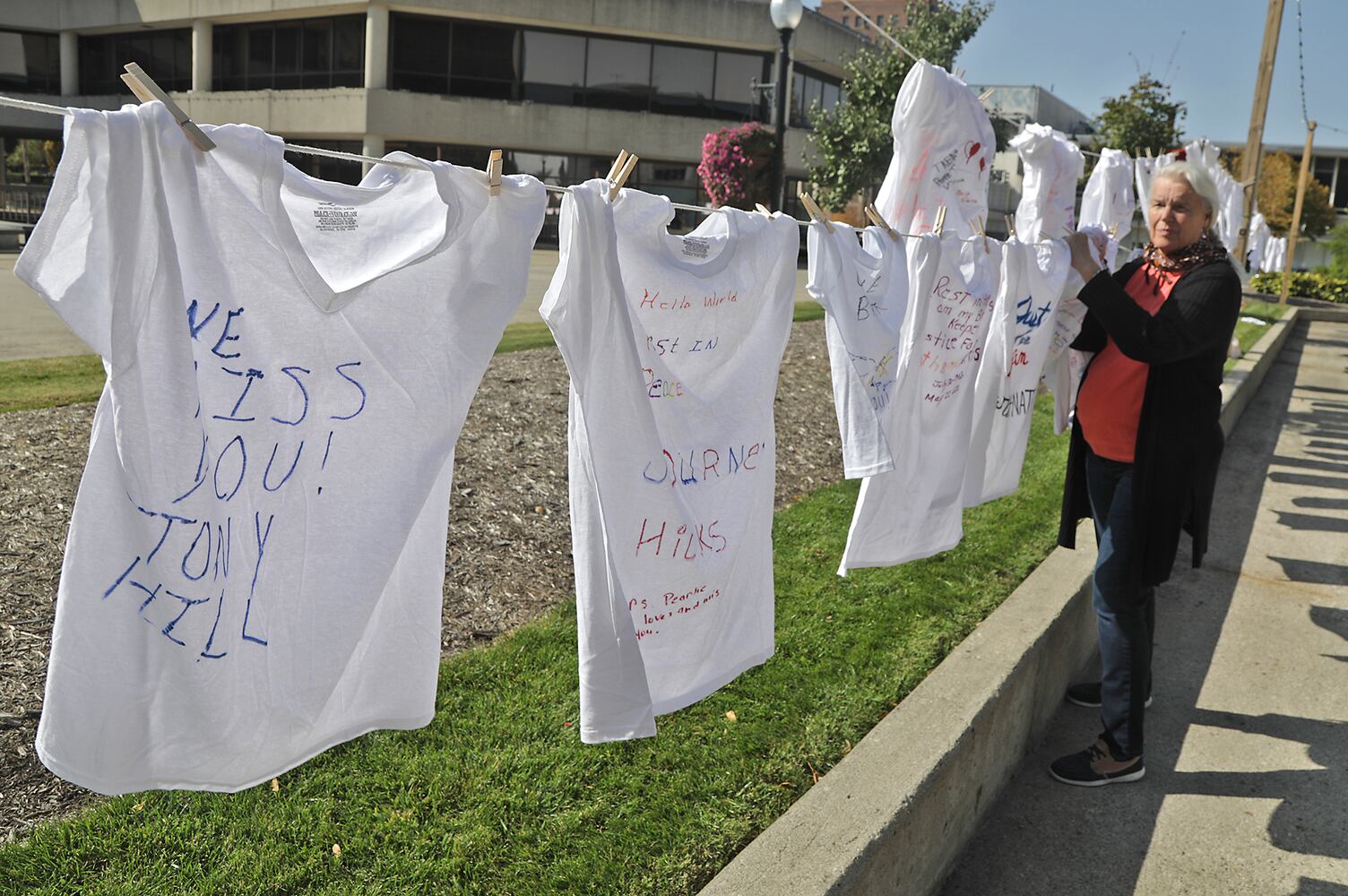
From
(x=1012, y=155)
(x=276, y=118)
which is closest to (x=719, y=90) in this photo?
(x=276, y=118)

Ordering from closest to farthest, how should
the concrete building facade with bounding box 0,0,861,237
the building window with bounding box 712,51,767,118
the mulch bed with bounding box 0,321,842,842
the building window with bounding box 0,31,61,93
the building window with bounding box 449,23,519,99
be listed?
1. the mulch bed with bounding box 0,321,842,842
2. the concrete building facade with bounding box 0,0,861,237
3. the building window with bounding box 449,23,519,99
4. the building window with bounding box 712,51,767,118
5. the building window with bounding box 0,31,61,93

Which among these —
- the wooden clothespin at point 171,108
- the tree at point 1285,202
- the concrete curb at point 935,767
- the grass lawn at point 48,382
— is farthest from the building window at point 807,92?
the wooden clothespin at point 171,108

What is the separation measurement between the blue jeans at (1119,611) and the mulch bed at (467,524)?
6.54 feet

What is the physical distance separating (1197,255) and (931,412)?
38.8 inches

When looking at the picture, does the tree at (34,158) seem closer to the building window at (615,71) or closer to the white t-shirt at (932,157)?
the building window at (615,71)

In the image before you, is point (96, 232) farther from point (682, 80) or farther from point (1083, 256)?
point (682, 80)

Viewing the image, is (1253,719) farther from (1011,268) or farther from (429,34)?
(429,34)

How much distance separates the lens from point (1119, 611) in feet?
11.8

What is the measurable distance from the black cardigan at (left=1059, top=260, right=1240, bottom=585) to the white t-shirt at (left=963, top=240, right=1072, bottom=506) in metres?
0.48

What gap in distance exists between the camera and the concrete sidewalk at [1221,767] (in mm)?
3250

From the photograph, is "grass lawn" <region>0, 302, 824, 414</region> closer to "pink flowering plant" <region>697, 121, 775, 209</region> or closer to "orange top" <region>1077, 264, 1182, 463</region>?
"orange top" <region>1077, 264, 1182, 463</region>

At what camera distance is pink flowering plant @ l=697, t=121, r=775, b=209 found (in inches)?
886

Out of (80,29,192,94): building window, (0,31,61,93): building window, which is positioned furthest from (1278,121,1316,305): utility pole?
(0,31,61,93): building window

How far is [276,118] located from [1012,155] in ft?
91.2
